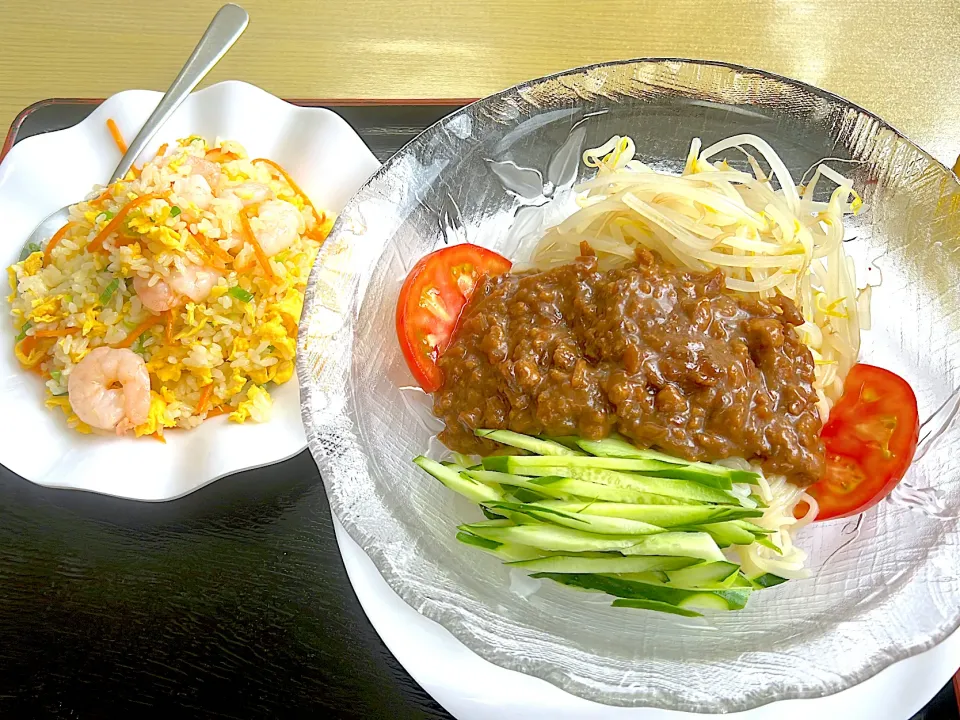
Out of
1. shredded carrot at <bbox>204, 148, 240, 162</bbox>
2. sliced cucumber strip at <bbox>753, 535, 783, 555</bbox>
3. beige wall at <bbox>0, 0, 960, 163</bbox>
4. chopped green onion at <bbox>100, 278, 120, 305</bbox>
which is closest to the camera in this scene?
sliced cucumber strip at <bbox>753, 535, 783, 555</bbox>

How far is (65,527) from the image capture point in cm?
214

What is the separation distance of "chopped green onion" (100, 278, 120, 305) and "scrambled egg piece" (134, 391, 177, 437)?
0.38 metres

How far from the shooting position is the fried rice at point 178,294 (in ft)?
7.45

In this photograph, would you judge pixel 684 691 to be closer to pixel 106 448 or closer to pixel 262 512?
pixel 262 512

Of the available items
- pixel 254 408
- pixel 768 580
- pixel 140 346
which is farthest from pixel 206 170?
pixel 768 580

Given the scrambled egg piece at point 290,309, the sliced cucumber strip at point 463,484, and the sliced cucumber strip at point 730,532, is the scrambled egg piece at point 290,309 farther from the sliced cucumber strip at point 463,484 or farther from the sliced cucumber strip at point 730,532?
the sliced cucumber strip at point 730,532

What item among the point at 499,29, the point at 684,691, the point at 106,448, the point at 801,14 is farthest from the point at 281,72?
the point at 684,691

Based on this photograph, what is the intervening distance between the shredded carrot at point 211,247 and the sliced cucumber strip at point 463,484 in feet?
3.83

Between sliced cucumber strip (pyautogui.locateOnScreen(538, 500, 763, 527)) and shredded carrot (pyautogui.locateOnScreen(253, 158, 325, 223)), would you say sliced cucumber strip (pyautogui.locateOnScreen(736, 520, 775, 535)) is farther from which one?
shredded carrot (pyautogui.locateOnScreen(253, 158, 325, 223))

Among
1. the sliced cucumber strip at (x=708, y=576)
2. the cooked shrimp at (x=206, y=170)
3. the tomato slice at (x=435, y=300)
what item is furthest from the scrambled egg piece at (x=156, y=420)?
the sliced cucumber strip at (x=708, y=576)

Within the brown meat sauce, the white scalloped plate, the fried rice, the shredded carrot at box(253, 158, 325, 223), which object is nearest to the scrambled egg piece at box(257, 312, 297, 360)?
the fried rice

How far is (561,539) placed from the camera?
4.92 ft

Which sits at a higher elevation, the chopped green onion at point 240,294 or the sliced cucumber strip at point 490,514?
the sliced cucumber strip at point 490,514

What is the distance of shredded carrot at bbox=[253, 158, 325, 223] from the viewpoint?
8.46ft
